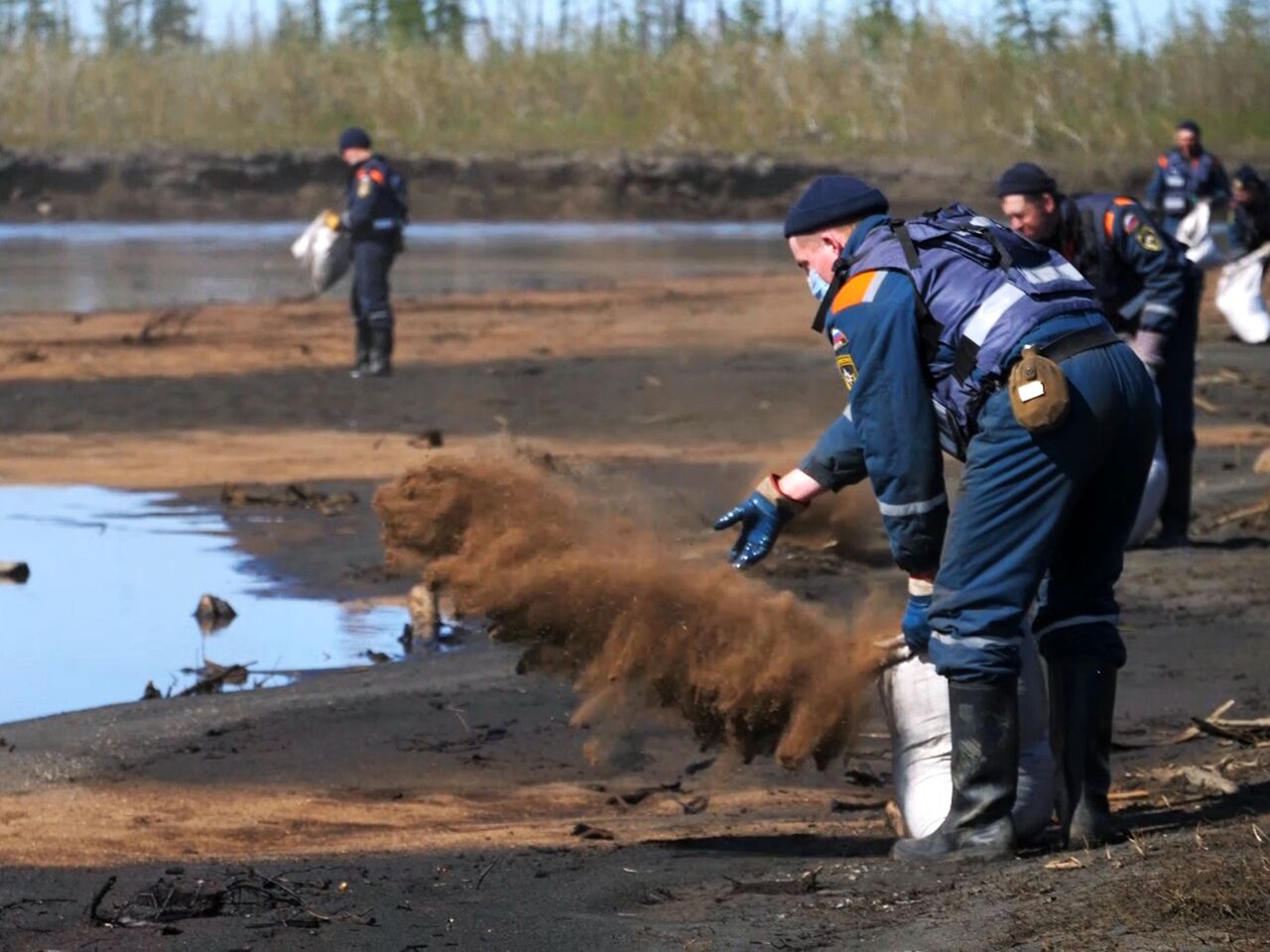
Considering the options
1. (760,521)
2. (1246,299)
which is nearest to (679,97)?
(1246,299)

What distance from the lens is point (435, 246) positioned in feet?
112

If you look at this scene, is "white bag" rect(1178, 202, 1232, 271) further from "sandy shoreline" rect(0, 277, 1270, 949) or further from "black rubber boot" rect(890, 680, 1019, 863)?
"black rubber boot" rect(890, 680, 1019, 863)

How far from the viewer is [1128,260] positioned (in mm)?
9555

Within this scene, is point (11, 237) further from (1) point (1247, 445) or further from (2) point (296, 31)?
(1) point (1247, 445)

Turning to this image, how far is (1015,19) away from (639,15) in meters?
15.3

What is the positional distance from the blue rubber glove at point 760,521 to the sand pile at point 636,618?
0.45 metres

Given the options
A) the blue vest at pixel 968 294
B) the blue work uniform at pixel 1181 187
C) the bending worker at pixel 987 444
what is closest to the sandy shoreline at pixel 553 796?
the bending worker at pixel 987 444

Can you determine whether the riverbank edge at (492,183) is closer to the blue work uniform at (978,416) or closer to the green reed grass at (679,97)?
the green reed grass at (679,97)

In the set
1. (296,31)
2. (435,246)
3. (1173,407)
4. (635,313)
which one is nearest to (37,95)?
(296,31)

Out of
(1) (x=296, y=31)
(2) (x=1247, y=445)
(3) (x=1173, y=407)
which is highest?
(1) (x=296, y=31)

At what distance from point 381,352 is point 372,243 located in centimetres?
90

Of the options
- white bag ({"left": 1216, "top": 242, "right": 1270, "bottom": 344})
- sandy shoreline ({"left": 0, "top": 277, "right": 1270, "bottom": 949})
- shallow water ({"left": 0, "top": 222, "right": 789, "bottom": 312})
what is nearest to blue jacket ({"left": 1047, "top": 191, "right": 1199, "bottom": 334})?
sandy shoreline ({"left": 0, "top": 277, "right": 1270, "bottom": 949})

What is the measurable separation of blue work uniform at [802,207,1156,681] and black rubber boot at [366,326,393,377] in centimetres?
1272

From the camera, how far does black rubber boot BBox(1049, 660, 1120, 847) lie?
5602 millimetres
